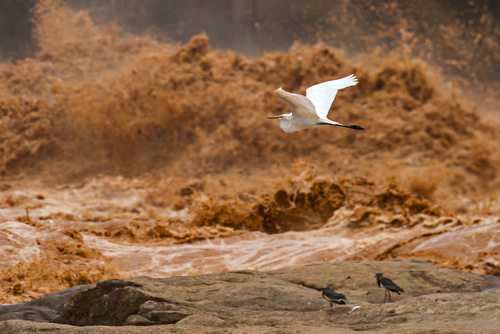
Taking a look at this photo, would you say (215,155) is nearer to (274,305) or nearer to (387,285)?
(387,285)

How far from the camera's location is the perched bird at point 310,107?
583 cm

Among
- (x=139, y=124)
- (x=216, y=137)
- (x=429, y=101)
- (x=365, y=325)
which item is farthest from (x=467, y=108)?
(x=365, y=325)

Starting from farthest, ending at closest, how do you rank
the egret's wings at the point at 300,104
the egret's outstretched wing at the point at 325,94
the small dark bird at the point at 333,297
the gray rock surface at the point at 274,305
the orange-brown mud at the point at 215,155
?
the orange-brown mud at the point at 215,155 < the egret's outstretched wing at the point at 325,94 < the egret's wings at the point at 300,104 < the small dark bird at the point at 333,297 < the gray rock surface at the point at 274,305

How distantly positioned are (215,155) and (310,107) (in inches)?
308

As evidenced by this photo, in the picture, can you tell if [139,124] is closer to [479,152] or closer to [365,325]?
[479,152]

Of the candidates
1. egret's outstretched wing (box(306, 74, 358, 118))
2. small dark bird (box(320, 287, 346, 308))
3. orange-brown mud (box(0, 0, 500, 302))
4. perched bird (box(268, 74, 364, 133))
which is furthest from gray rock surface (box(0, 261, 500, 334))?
orange-brown mud (box(0, 0, 500, 302))

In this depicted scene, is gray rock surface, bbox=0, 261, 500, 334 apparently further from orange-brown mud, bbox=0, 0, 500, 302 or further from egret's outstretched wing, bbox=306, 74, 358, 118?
orange-brown mud, bbox=0, 0, 500, 302

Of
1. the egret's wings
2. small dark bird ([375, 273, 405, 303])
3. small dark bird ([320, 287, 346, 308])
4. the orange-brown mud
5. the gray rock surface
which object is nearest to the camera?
the gray rock surface

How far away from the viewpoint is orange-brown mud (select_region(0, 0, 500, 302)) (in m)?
9.52

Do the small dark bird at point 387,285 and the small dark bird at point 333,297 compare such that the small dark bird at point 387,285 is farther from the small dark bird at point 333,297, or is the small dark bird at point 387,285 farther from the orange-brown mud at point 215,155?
the orange-brown mud at point 215,155

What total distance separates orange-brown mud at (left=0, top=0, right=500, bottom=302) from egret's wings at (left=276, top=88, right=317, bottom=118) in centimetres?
289

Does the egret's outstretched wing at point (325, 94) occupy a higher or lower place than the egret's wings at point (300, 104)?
higher

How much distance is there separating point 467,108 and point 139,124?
4.49 meters

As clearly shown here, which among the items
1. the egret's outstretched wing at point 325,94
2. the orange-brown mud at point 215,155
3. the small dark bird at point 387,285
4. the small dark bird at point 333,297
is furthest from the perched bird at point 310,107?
the orange-brown mud at point 215,155
